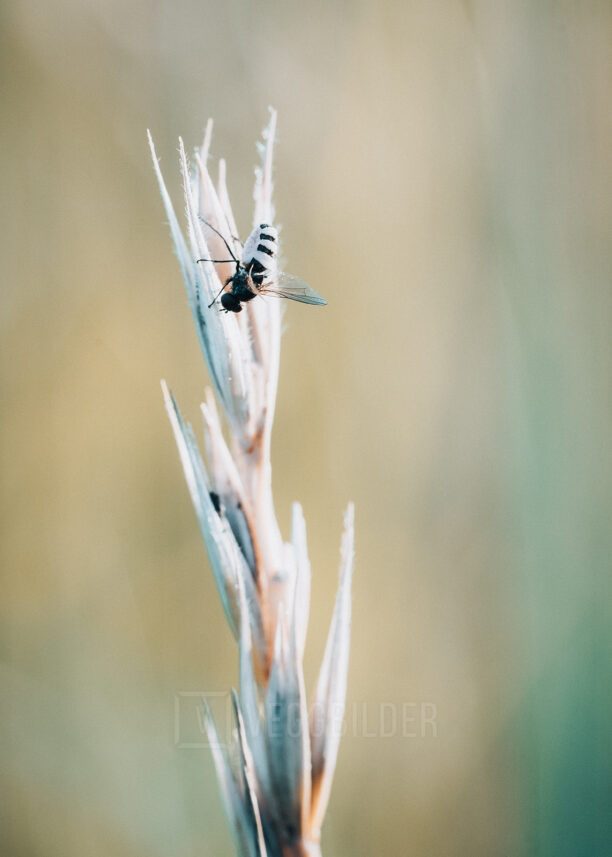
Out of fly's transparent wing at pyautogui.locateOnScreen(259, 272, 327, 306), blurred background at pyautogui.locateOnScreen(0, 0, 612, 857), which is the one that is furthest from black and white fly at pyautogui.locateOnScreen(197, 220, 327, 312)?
blurred background at pyautogui.locateOnScreen(0, 0, 612, 857)

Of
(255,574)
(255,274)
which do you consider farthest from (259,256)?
(255,574)

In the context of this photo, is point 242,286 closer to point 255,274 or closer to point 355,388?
point 255,274

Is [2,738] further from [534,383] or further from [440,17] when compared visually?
[440,17]

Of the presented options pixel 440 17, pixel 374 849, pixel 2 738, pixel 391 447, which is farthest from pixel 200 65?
pixel 374 849

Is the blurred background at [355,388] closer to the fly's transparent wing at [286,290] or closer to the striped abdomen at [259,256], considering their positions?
the fly's transparent wing at [286,290]

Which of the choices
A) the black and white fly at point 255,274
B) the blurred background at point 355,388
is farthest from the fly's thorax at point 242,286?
the blurred background at point 355,388

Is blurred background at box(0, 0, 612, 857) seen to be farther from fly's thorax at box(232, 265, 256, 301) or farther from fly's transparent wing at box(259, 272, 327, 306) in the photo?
fly's thorax at box(232, 265, 256, 301)
